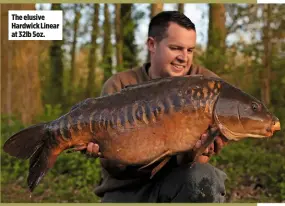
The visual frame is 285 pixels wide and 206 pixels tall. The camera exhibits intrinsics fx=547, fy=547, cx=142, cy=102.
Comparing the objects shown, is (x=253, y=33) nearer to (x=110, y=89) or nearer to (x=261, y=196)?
(x=261, y=196)

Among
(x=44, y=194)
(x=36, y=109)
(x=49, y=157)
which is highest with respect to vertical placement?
(x=49, y=157)

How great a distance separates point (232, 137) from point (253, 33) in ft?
15.7

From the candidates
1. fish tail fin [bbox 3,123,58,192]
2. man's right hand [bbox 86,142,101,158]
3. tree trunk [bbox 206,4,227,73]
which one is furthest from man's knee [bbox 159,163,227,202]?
tree trunk [bbox 206,4,227,73]

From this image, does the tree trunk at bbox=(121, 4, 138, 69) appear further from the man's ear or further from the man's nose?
the man's nose

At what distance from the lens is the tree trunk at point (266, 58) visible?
6.81 metres

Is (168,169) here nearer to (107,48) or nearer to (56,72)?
(107,48)

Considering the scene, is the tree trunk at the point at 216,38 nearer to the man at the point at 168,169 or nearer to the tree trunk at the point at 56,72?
the tree trunk at the point at 56,72

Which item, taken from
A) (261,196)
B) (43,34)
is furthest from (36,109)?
(261,196)

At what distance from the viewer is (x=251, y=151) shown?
587 centimetres

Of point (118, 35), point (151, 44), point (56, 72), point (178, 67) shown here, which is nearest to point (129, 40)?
point (118, 35)

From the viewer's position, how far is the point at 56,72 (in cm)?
941

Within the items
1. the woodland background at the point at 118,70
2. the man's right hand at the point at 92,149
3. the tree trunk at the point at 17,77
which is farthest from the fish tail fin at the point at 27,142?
the tree trunk at the point at 17,77

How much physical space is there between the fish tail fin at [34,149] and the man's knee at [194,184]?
600mm

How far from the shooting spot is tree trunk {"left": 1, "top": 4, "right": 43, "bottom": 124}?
6770mm
